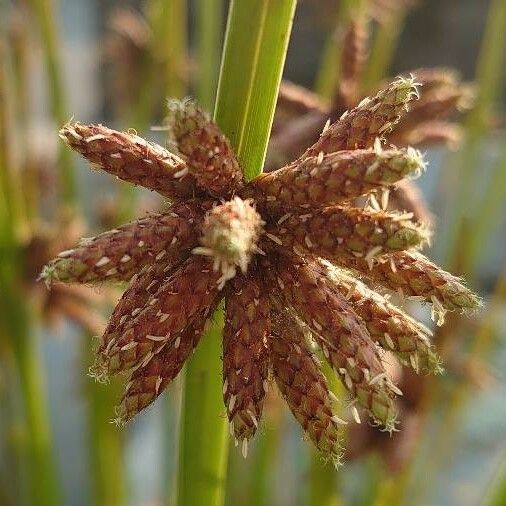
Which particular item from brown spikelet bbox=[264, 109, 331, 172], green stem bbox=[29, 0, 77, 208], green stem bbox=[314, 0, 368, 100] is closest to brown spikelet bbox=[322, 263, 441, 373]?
brown spikelet bbox=[264, 109, 331, 172]

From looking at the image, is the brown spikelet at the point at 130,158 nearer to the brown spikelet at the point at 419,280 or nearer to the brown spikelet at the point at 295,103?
the brown spikelet at the point at 419,280

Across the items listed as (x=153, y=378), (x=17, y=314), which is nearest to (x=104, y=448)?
(x=17, y=314)

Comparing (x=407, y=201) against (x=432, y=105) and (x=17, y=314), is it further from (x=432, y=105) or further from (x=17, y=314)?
(x=17, y=314)

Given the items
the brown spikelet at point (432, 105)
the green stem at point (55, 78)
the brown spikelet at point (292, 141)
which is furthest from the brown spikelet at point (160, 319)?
the green stem at point (55, 78)

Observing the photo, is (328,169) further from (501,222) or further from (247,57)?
(501,222)

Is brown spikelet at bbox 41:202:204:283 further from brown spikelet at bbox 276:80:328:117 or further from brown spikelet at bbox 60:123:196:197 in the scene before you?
brown spikelet at bbox 276:80:328:117

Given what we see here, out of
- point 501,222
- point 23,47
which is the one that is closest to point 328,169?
point 23,47
